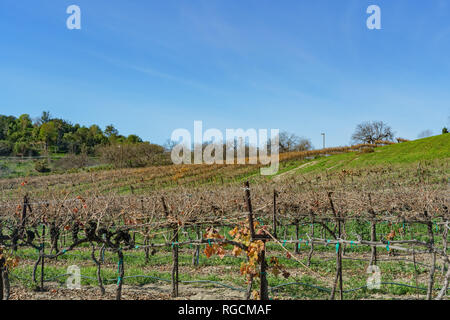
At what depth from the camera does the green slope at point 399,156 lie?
3133 centimetres

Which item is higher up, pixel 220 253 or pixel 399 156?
pixel 399 156

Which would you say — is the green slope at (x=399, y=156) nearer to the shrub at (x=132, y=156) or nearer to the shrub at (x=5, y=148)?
the shrub at (x=132, y=156)

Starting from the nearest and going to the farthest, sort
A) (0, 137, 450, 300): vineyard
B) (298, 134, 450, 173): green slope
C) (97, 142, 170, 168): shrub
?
(0, 137, 450, 300): vineyard
(298, 134, 450, 173): green slope
(97, 142, 170, 168): shrub

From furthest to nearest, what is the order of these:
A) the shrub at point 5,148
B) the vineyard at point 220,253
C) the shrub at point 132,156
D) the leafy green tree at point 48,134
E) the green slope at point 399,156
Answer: the leafy green tree at point 48,134, the shrub at point 5,148, the shrub at point 132,156, the green slope at point 399,156, the vineyard at point 220,253

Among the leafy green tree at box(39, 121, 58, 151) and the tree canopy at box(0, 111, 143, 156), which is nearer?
the tree canopy at box(0, 111, 143, 156)

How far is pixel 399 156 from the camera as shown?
3431cm

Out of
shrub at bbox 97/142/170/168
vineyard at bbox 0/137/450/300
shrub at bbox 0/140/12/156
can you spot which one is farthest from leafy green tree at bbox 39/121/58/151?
vineyard at bbox 0/137/450/300

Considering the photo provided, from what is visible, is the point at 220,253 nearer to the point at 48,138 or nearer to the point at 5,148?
the point at 5,148

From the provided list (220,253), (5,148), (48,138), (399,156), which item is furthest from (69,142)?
(220,253)

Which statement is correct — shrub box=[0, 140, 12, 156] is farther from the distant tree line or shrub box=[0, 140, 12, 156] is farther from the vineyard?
the vineyard

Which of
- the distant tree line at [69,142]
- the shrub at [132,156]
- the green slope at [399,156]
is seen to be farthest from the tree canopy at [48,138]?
the green slope at [399,156]

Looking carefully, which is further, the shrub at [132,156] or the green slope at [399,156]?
the shrub at [132,156]

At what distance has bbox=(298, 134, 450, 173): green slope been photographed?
3133cm

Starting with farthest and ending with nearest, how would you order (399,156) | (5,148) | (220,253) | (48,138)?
(48,138), (5,148), (399,156), (220,253)
